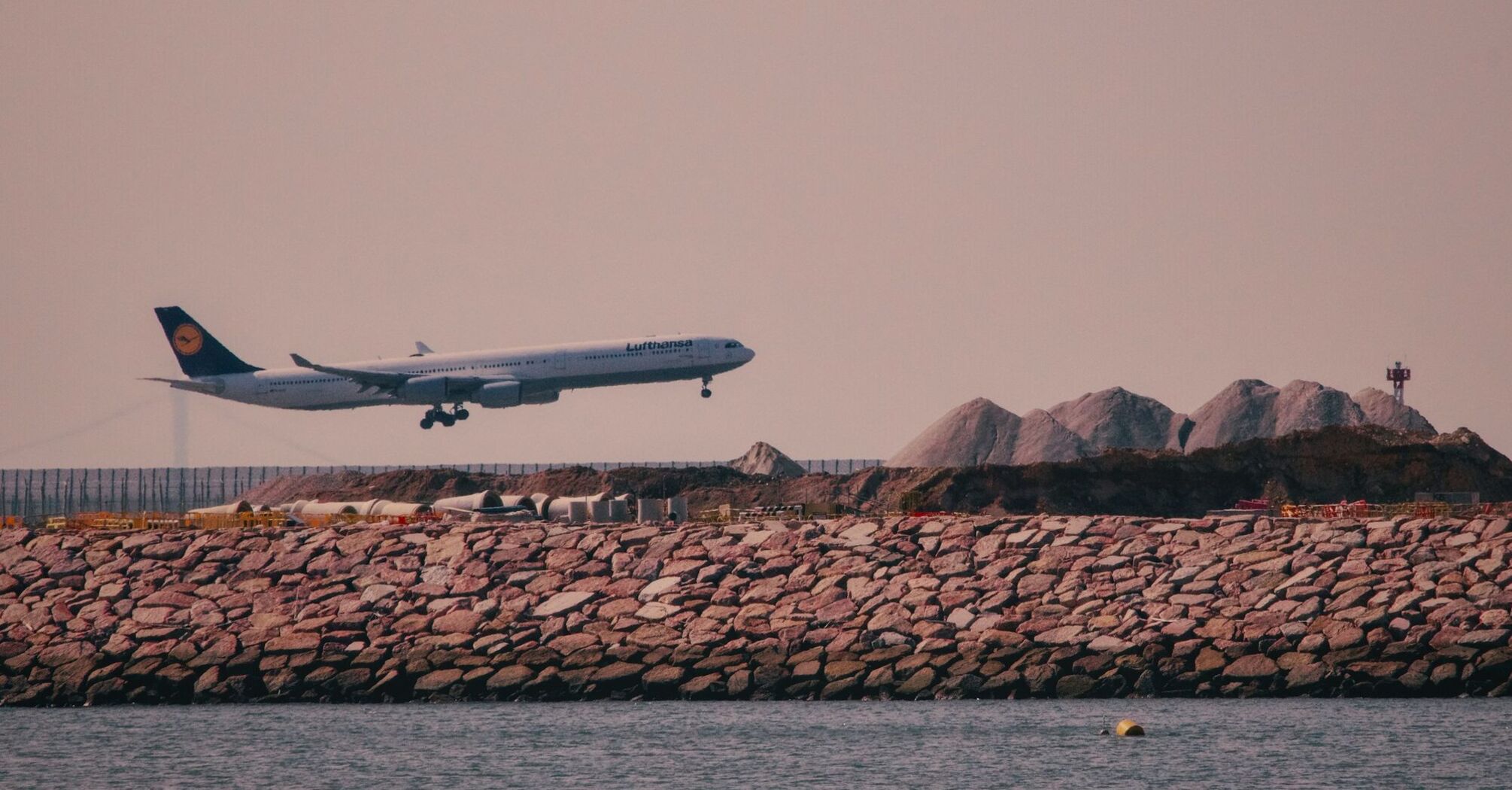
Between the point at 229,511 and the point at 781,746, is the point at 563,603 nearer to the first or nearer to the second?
the point at 781,746

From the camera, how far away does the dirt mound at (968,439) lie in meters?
133

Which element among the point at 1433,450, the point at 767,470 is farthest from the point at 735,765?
the point at 767,470

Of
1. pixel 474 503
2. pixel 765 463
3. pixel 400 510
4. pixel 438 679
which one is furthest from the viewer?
pixel 765 463

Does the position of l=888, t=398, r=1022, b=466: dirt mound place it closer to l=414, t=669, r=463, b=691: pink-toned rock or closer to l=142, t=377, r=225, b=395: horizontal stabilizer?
l=142, t=377, r=225, b=395: horizontal stabilizer

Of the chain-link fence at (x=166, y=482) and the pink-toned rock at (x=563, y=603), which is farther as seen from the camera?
the chain-link fence at (x=166, y=482)

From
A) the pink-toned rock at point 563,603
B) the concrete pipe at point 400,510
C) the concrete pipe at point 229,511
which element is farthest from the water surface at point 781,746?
the concrete pipe at point 400,510

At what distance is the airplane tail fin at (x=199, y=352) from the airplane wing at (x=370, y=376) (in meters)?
12.7

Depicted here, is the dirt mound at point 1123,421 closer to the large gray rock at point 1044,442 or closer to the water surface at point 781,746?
the large gray rock at point 1044,442

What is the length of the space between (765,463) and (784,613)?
62762 mm

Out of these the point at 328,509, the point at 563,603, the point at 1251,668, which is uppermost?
the point at 328,509

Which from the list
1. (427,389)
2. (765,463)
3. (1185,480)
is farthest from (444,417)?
(1185,480)

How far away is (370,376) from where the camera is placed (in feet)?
348

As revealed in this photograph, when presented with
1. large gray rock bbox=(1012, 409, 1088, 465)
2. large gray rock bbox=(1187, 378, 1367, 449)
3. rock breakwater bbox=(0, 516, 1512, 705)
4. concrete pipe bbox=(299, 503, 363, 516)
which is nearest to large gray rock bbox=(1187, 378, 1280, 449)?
large gray rock bbox=(1187, 378, 1367, 449)

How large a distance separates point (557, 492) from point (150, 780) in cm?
5598
